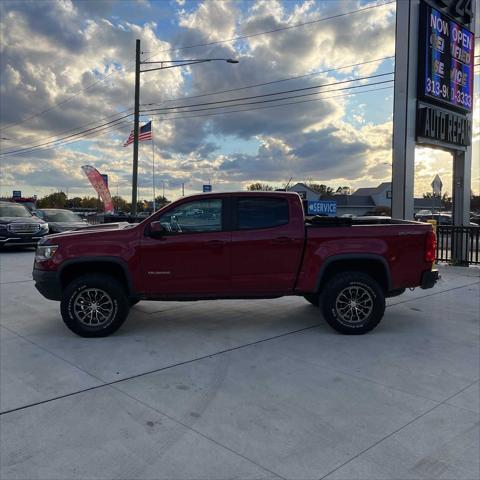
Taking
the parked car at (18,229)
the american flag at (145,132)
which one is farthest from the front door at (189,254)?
the american flag at (145,132)

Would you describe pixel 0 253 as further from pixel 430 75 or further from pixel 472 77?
pixel 472 77

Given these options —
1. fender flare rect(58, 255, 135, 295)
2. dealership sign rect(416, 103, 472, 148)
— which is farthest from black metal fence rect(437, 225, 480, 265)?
fender flare rect(58, 255, 135, 295)

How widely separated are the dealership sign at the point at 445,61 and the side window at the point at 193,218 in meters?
8.83

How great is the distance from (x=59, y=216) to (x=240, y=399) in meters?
17.8

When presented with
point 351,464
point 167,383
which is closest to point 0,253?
point 167,383

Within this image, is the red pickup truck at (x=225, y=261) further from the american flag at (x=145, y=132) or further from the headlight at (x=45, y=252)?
the american flag at (x=145, y=132)

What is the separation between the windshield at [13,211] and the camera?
16.8 metres

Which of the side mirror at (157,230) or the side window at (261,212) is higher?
the side window at (261,212)

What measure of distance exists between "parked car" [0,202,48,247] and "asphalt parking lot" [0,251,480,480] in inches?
392

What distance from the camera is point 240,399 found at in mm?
4000

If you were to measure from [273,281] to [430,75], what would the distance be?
9377 millimetres

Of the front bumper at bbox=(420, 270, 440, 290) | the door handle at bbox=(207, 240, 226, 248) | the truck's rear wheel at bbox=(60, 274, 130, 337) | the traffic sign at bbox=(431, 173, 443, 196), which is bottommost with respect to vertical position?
the truck's rear wheel at bbox=(60, 274, 130, 337)

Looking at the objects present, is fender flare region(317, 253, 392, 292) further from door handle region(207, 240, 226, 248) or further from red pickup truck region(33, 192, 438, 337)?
door handle region(207, 240, 226, 248)

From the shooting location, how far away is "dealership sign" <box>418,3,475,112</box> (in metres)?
12.3
